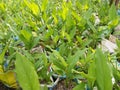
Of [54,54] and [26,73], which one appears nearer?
[26,73]

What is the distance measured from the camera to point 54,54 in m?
1.15

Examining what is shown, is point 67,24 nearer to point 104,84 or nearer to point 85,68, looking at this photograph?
point 85,68

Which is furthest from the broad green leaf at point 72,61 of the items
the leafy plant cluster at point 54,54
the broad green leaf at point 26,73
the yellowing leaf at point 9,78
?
the broad green leaf at point 26,73

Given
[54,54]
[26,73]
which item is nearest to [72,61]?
[54,54]

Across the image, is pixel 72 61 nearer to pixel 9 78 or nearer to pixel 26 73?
pixel 9 78

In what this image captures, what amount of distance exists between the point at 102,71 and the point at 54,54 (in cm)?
43

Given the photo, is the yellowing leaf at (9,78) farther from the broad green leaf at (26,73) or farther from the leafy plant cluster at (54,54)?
the broad green leaf at (26,73)

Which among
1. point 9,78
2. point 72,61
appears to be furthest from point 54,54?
point 9,78

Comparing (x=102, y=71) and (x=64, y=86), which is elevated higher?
(x=102, y=71)

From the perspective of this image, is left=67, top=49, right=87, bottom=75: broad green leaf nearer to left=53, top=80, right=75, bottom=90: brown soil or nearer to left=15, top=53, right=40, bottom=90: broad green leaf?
left=53, top=80, right=75, bottom=90: brown soil

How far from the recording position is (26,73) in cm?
68

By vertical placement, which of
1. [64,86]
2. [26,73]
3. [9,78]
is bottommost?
[64,86]

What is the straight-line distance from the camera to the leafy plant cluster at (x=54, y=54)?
2.40 ft

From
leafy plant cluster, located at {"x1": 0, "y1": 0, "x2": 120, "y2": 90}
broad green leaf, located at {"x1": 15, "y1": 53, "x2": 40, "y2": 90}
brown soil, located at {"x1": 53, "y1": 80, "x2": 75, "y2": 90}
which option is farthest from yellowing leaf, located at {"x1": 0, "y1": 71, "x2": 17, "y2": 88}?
broad green leaf, located at {"x1": 15, "y1": 53, "x2": 40, "y2": 90}
